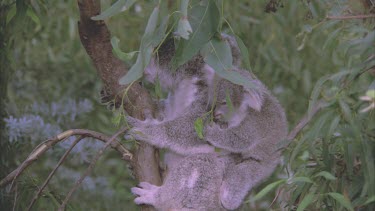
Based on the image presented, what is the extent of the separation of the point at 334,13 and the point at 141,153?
3.16 ft

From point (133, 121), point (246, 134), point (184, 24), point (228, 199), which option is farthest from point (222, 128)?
point (184, 24)

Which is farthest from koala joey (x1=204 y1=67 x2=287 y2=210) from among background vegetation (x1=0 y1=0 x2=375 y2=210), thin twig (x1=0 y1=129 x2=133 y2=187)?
thin twig (x1=0 y1=129 x2=133 y2=187)

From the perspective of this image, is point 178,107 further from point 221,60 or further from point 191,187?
point 221,60

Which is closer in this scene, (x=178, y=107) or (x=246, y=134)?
(x=246, y=134)

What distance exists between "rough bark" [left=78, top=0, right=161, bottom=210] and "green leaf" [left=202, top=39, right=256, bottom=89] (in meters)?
0.45

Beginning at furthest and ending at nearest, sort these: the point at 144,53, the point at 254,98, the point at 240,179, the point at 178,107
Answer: the point at 178,107, the point at 254,98, the point at 240,179, the point at 144,53

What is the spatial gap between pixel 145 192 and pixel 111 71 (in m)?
0.49

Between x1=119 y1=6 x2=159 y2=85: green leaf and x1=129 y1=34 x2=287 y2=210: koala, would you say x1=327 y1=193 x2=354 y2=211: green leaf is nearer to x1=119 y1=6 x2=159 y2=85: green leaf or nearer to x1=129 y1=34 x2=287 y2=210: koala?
x1=119 y1=6 x2=159 y2=85: green leaf

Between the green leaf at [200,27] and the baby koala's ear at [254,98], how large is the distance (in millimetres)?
878

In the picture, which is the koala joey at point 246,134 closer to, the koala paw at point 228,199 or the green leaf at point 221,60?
the koala paw at point 228,199

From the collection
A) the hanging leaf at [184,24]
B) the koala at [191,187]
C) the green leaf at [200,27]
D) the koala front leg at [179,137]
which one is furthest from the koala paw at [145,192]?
the hanging leaf at [184,24]

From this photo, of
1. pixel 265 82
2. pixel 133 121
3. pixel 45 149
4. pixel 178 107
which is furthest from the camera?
pixel 265 82

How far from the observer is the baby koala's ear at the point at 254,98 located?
299 centimetres

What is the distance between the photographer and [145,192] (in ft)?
8.43
